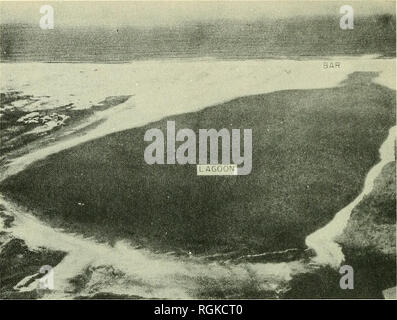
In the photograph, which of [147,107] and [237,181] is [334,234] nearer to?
[237,181]

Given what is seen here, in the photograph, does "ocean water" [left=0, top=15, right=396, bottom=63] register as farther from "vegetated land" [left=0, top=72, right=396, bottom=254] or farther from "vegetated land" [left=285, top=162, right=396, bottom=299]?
"vegetated land" [left=285, top=162, right=396, bottom=299]

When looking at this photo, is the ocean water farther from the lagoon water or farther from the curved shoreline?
the curved shoreline

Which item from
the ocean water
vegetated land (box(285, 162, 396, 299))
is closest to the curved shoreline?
vegetated land (box(285, 162, 396, 299))

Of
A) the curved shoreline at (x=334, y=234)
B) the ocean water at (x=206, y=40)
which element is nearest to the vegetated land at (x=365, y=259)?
the curved shoreline at (x=334, y=234)

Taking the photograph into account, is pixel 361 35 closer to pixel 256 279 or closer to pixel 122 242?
pixel 256 279

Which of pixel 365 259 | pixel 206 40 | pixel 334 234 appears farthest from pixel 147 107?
pixel 365 259

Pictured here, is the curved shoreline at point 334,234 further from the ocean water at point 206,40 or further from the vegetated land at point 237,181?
the ocean water at point 206,40

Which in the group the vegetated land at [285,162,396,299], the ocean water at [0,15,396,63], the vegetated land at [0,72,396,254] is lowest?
the vegetated land at [285,162,396,299]

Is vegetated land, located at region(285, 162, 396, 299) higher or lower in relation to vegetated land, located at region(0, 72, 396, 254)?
lower
